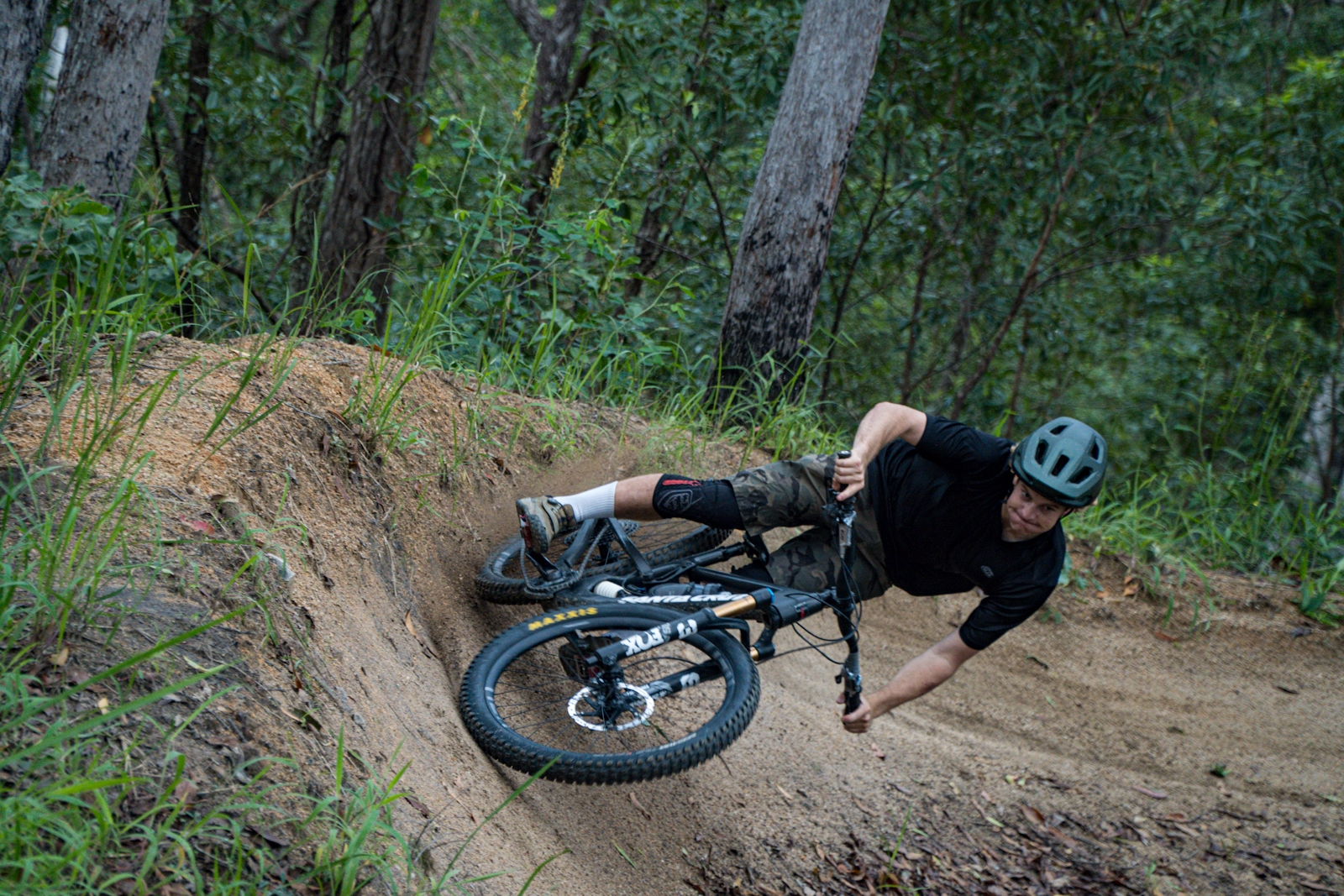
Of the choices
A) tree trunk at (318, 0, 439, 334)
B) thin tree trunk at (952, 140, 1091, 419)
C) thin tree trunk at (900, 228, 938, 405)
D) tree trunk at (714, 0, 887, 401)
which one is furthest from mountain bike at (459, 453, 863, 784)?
thin tree trunk at (900, 228, 938, 405)

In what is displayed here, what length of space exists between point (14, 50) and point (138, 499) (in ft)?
6.87

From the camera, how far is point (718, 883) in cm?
336

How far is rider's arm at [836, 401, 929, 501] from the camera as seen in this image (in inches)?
131

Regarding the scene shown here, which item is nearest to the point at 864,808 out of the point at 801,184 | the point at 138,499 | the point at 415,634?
the point at 415,634

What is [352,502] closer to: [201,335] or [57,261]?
[57,261]

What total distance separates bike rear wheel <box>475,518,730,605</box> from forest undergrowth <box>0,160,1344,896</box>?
0.59m

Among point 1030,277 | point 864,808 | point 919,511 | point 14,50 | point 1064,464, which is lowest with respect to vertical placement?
point 864,808

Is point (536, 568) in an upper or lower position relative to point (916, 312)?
lower

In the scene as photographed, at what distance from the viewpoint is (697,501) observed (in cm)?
372

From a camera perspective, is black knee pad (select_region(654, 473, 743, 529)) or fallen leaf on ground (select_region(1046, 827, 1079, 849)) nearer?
black knee pad (select_region(654, 473, 743, 529))

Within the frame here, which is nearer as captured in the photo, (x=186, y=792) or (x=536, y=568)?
(x=186, y=792)

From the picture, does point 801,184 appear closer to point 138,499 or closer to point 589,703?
point 589,703

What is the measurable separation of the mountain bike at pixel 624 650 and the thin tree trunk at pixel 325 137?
350 centimetres

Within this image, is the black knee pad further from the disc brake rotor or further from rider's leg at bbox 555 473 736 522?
the disc brake rotor
